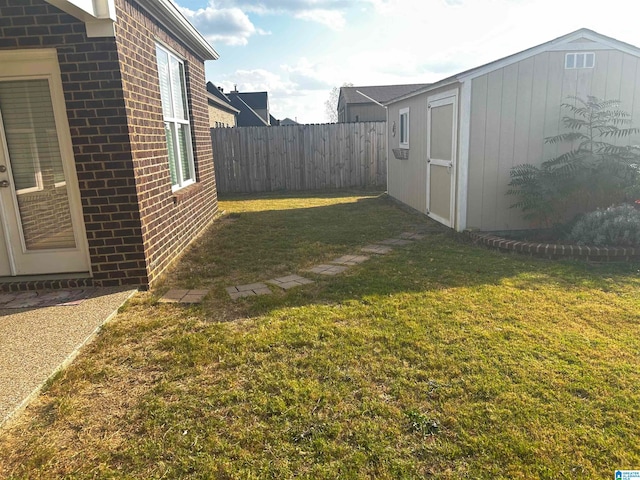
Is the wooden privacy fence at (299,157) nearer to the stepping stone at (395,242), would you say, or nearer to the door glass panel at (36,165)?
the stepping stone at (395,242)

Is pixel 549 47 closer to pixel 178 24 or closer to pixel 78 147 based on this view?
pixel 178 24

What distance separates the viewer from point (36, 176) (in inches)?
172

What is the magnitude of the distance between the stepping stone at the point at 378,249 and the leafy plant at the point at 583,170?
196 centimetres

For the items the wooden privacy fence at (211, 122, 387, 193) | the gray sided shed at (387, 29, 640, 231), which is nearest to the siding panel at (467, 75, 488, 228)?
the gray sided shed at (387, 29, 640, 231)

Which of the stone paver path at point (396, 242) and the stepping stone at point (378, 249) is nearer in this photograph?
the stepping stone at point (378, 249)

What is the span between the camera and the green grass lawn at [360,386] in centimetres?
206

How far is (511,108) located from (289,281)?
4178 mm

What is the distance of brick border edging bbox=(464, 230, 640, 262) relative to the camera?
202 inches

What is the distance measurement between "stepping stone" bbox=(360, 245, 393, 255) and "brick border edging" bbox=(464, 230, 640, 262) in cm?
144

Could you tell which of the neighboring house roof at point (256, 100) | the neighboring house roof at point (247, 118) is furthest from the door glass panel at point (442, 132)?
the neighboring house roof at point (256, 100)

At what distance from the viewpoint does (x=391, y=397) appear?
253cm

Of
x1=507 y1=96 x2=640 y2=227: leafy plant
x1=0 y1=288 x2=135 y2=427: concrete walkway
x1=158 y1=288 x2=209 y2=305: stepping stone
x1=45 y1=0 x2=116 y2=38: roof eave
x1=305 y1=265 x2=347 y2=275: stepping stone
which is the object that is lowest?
x1=305 y1=265 x2=347 y2=275: stepping stone

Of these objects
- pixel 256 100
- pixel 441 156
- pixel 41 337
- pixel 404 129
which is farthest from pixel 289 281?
pixel 256 100

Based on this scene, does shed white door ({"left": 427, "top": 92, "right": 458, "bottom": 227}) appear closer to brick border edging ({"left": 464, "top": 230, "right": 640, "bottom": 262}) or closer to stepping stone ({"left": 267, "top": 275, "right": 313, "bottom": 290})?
brick border edging ({"left": 464, "top": 230, "right": 640, "bottom": 262})
